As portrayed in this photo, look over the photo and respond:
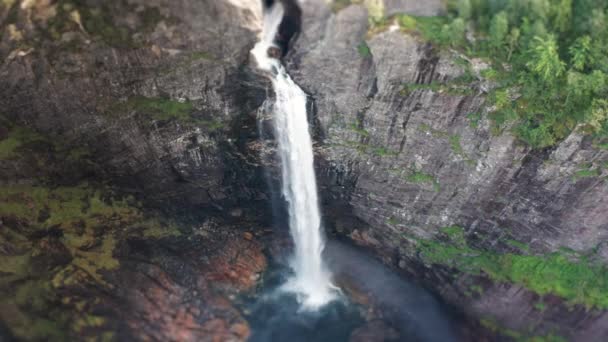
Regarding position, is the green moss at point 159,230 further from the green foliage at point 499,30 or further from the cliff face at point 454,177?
the green foliage at point 499,30

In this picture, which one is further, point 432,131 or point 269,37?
point 432,131

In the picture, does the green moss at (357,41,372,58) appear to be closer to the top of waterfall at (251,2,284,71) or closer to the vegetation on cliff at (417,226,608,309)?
the top of waterfall at (251,2,284,71)

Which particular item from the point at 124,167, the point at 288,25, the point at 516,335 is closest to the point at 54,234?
the point at 124,167

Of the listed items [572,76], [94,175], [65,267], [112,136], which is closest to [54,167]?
[94,175]

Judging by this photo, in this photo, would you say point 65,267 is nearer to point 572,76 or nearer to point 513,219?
point 513,219

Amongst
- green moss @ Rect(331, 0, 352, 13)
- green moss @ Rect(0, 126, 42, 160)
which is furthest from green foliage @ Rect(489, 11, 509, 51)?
green moss @ Rect(0, 126, 42, 160)

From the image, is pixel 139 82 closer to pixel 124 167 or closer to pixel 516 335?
pixel 124 167
